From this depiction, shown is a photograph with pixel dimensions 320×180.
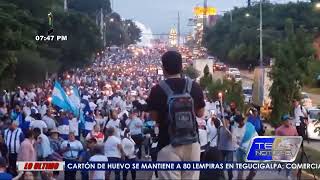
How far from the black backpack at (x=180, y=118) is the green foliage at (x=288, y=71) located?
63.5 ft

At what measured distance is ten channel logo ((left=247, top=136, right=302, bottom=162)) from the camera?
13344 mm

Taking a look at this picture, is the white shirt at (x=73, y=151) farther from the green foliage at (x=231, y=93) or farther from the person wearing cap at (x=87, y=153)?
the green foliage at (x=231, y=93)

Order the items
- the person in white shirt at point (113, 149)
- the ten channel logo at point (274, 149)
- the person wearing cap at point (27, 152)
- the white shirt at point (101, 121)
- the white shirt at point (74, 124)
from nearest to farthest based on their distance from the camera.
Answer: the ten channel logo at point (274, 149) < the person wearing cap at point (27, 152) < the person in white shirt at point (113, 149) < the white shirt at point (74, 124) < the white shirt at point (101, 121)

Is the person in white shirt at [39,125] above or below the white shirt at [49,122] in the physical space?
above

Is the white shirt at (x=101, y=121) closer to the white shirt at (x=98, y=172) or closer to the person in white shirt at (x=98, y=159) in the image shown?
the person in white shirt at (x=98, y=159)

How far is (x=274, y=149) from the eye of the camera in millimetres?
13383

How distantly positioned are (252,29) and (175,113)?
82163 millimetres

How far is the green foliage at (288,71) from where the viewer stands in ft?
84.4

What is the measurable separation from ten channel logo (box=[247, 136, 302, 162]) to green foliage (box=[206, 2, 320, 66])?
59324 millimetres

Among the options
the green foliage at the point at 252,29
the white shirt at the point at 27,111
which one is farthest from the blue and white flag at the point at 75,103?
the green foliage at the point at 252,29

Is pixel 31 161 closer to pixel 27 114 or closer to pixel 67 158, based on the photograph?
pixel 67 158

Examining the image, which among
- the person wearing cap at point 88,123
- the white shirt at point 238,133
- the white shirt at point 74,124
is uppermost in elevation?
the white shirt at point 238,133

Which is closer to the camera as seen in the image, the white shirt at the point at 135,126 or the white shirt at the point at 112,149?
the white shirt at the point at 112,149

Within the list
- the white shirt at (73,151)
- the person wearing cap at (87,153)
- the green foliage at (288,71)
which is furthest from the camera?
the green foliage at (288,71)
